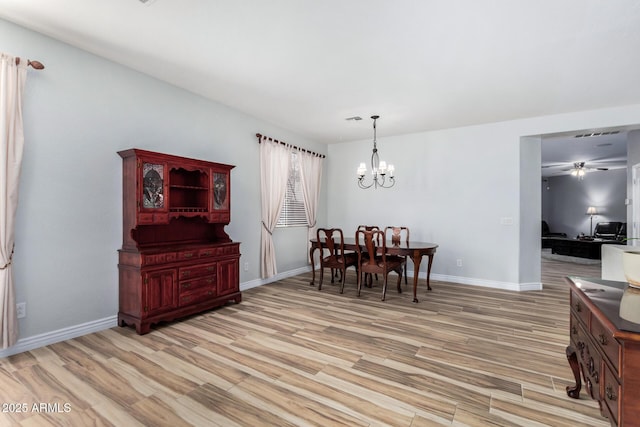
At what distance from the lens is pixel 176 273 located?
3.17 metres

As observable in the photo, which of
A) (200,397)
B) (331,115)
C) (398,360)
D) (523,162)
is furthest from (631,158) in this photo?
(200,397)

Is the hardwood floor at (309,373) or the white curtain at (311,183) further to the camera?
the white curtain at (311,183)

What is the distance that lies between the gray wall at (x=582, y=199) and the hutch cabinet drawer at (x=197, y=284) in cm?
1237

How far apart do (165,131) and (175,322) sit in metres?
2.11

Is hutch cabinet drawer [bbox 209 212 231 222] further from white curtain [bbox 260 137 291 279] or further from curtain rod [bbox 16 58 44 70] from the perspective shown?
curtain rod [bbox 16 58 44 70]

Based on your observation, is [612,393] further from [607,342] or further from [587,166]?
[587,166]

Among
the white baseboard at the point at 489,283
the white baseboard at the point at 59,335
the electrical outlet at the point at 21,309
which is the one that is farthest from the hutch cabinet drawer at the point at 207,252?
the white baseboard at the point at 489,283

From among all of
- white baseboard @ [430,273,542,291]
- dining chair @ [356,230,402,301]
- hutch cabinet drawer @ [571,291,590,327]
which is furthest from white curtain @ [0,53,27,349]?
white baseboard @ [430,273,542,291]

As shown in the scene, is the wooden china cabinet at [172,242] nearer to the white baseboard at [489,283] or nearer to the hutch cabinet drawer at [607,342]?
Result: the hutch cabinet drawer at [607,342]

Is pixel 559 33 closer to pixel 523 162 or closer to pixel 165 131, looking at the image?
pixel 523 162

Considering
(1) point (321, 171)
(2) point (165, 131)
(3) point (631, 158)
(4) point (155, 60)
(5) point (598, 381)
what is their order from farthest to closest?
(1) point (321, 171)
(3) point (631, 158)
(2) point (165, 131)
(4) point (155, 60)
(5) point (598, 381)

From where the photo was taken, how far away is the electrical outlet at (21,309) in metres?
2.46

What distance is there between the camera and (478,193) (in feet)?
16.3

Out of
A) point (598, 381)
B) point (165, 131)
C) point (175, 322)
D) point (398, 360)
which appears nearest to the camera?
point (598, 381)
